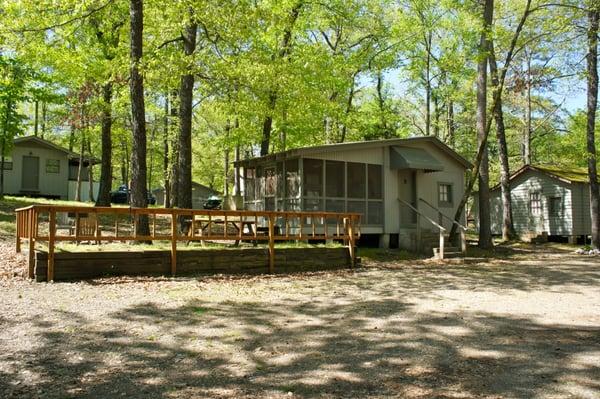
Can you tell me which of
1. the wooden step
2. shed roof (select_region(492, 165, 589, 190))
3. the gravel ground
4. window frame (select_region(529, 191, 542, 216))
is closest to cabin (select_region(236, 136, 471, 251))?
the wooden step

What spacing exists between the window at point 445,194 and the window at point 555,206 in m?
7.34

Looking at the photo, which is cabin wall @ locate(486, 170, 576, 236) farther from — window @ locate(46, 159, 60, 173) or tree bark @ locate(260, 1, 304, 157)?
window @ locate(46, 159, 60, 173)

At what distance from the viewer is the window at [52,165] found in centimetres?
2812

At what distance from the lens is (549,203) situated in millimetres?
23891

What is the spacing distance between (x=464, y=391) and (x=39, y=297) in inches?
228

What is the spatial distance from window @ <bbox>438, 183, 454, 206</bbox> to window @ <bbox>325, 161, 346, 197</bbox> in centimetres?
501

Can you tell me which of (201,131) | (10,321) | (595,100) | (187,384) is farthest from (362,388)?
(201,131)

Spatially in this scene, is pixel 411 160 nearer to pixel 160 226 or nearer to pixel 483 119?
pixel 483 119

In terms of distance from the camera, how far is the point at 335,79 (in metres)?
21.7

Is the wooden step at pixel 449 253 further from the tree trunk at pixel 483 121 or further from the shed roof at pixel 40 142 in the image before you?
the shed roof at pixel 40 142

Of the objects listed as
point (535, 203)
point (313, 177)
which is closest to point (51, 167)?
point (313, 177)

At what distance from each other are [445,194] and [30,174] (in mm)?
22166

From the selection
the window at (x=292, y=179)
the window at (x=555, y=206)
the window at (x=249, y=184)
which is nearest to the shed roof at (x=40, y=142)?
the window at (x=249, y=184)

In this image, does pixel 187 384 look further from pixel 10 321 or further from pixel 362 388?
pixel 10 321
